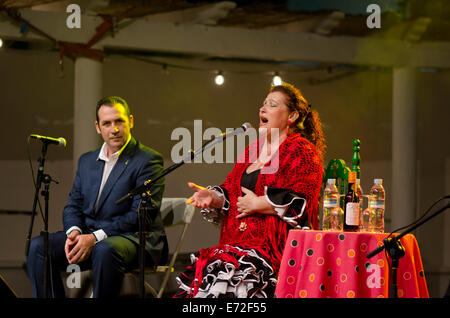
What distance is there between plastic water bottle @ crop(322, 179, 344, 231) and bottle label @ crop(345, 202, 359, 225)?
0.14m

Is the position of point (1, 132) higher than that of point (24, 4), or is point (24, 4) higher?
point (24, 4)

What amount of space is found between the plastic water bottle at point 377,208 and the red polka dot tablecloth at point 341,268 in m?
0.22

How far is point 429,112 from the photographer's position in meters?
7.75

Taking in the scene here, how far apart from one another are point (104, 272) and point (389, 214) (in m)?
5.13

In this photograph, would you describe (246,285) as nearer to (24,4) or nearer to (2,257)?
(24,4)

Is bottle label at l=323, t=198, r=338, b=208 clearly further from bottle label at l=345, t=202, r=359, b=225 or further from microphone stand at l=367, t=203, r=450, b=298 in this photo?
microphone stand at l=367, t=203, r=450, b=298

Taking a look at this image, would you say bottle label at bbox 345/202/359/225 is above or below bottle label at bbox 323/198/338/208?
below

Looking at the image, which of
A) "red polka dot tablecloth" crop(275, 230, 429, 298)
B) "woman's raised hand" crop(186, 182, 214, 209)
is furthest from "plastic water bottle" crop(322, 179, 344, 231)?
"woman's raised hand" crop(186, 182, 214, 209)

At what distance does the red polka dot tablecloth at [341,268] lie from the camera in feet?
8.71

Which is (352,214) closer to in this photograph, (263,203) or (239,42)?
(263,203)

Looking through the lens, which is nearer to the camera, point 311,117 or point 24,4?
point 311,117

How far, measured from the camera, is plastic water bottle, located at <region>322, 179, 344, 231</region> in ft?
9.80
